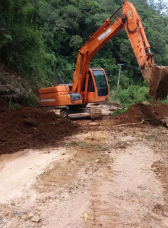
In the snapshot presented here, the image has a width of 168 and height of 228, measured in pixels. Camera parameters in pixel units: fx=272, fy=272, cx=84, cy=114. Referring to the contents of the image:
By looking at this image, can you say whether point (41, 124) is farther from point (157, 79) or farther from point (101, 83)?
point (101, 83)

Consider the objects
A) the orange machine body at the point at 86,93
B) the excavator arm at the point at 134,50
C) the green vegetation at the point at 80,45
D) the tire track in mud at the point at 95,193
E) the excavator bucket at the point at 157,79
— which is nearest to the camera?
the tire track in mud at the point at 95,193

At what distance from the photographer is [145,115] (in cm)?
1004

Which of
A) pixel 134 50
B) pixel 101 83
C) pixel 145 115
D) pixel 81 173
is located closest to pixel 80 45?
pixel 101 83

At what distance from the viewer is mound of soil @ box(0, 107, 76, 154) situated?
7375 millimetres

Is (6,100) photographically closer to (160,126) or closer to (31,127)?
(31,127)

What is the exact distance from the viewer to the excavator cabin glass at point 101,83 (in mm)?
11938

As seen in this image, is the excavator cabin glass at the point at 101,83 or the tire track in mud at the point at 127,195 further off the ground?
the excavator cabin glass at the point at 101,83

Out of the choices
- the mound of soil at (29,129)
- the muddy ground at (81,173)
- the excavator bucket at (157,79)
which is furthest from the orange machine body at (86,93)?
the excavator bucket at (157,79)

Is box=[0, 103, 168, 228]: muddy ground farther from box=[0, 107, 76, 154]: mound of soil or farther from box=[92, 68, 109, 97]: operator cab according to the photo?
box=[92, 68, 109, 97]: operator cab

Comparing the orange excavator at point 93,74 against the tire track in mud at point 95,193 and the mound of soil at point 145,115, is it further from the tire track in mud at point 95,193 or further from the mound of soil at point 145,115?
the tire track in mud at point 95,193

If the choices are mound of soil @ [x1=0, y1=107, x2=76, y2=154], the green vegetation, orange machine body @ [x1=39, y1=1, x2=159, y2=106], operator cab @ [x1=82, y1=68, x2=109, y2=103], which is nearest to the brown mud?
mound of soil @ [x1=0, y1=107, x2=76, y2=154]

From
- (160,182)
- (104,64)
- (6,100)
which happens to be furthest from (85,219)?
(104,64)

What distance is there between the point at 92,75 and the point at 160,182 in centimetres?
765

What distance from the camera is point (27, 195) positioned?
427cm
